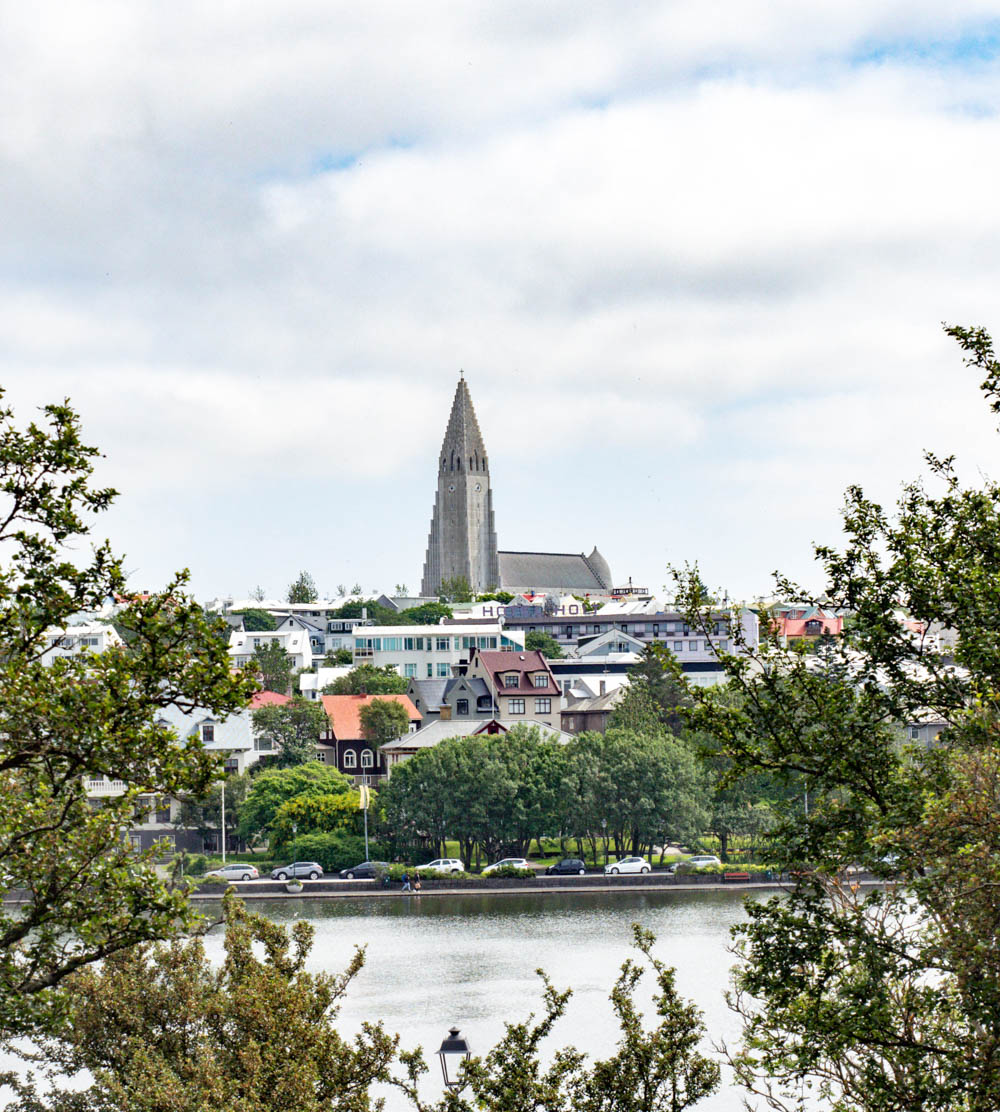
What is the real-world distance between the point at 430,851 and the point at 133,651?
65.2m

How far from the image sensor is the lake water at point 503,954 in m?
38.4

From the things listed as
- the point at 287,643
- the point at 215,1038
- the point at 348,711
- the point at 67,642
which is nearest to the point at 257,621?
the point at 287,643

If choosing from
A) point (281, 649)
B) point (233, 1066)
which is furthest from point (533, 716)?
point (233, 1066)

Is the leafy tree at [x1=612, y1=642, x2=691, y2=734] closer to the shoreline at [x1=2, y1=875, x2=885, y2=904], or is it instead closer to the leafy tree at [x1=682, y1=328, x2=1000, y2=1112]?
the shoreline at [x1=2, y1=875, x2=885, y2=904]

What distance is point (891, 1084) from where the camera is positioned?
11.7 m

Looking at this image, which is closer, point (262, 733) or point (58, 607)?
Answer: point (58, 607)

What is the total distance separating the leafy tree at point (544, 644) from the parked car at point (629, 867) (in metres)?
75.8

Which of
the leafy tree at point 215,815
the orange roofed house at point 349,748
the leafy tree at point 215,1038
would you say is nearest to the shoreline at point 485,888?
the leafy tree at point 215,815

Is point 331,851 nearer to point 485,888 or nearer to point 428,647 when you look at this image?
point 485,888

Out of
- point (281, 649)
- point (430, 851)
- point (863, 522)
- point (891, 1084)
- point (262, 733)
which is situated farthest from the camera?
point (281, 649)

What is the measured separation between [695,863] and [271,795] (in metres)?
22.1

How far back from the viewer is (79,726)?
394 inches

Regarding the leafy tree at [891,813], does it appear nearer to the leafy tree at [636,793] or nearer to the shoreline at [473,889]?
the shoreline at [473,889]

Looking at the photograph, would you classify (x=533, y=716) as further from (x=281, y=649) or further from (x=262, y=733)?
(x=281, y=649)
